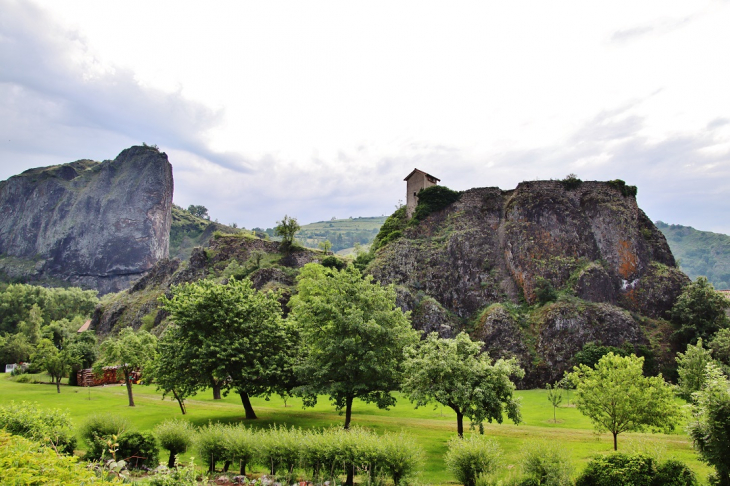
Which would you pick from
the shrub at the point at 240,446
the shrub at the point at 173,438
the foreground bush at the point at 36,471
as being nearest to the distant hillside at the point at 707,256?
the shrub at the point at 240,446

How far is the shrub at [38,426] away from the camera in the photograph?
17000mm

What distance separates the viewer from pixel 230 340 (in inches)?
1089

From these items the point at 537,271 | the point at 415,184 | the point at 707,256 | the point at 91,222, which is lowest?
the point at 537,271

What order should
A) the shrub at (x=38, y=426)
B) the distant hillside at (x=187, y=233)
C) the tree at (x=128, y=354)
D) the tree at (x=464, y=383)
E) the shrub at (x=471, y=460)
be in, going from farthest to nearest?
1. the distant hillside at (x=187, y=233)
2. the tree at (x=128, y=354)
3. the tree at (x=464, y=383)
4. the shrub at (x=38, y=426)
5. the shrub at (x=471, y=460)

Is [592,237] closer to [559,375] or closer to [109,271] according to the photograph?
[559,375]

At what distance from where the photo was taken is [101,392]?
45.3m

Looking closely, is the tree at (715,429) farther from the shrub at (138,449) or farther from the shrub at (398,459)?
the shrub at (138,449)

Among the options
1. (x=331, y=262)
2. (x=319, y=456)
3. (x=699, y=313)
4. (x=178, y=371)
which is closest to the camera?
(x=319, y=456)

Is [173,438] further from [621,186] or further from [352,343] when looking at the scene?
[621,186]

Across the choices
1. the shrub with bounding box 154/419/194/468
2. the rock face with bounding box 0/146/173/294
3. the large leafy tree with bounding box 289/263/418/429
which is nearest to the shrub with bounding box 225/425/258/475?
the shrub with bounding box 154/419/194/468

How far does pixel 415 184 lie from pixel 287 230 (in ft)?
83.0

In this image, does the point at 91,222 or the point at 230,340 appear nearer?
the point at 230,340

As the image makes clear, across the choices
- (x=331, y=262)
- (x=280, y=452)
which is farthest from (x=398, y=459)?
(x=331, y=262)

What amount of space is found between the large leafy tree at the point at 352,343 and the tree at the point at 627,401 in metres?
11.1
